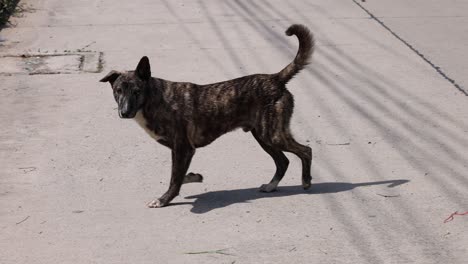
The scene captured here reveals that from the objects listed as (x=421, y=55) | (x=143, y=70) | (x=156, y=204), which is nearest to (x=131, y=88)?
(x=143, y=70)

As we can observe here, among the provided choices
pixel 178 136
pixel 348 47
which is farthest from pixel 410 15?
pixel 178 136

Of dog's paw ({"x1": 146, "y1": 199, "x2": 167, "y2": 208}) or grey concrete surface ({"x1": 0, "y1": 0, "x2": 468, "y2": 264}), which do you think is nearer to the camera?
grey concrete surface ({"x1": 0, "y1": 0, "x2": 468, "y2": 264})

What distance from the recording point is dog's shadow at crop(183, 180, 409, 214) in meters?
7.35

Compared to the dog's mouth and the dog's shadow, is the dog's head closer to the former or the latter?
the dog's mouth

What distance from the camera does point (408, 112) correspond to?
32.0 feet

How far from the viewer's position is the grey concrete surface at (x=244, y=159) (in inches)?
257

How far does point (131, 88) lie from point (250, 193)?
128 cm

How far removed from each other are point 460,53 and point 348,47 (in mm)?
1418

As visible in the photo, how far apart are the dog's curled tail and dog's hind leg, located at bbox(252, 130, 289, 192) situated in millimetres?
509

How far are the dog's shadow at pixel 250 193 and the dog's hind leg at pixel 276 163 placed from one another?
5 centimetres

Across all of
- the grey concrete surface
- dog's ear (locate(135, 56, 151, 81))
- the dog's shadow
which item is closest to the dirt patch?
the grey concrete surface

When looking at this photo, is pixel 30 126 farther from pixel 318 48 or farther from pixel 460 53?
pixel 460 53

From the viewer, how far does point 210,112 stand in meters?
7.45

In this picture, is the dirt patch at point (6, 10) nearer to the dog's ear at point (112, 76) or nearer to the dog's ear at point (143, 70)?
the dog's ear at point (112, 76)
